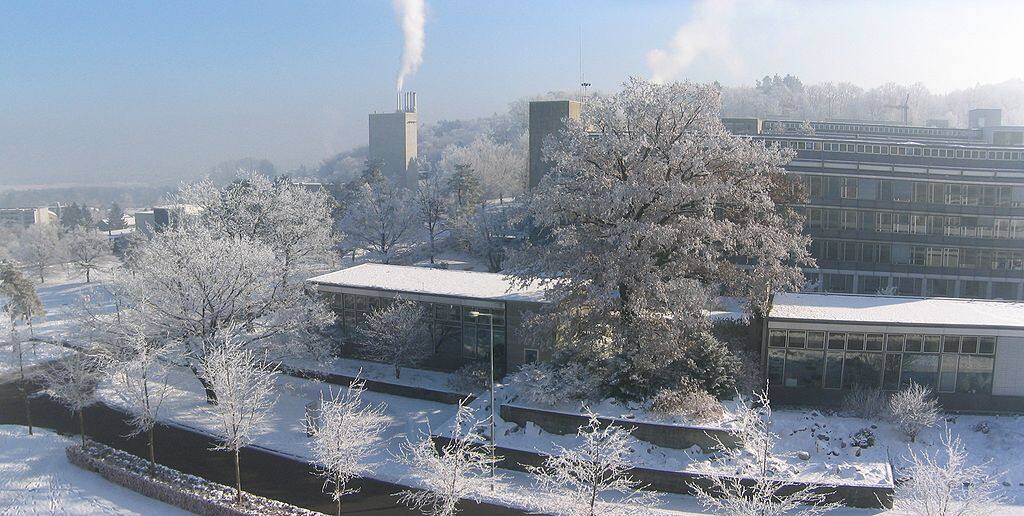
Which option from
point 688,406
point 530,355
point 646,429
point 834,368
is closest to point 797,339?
point 834,368

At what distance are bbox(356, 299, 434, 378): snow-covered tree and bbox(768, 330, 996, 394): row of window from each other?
13.0m

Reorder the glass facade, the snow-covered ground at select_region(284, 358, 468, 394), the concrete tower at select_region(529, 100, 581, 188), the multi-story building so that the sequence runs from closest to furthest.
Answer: the snow-covered ground at select_region(284, 358, 468, 394) < the glass facade < the multi-story building < the concrete tower at select_region(529, 100, 581, 188)

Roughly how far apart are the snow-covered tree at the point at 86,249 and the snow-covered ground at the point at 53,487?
34.4m

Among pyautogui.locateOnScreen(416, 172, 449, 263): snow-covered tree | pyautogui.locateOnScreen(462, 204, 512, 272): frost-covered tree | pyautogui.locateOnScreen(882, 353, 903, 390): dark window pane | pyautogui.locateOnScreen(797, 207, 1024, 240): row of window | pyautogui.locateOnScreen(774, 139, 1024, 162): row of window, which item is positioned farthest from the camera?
pyautogui.locateOnScreen(416, 172, 449, 263): snow-covered tree

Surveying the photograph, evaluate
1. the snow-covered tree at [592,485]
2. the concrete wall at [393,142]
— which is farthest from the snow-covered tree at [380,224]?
the concrete wall at [393,142]

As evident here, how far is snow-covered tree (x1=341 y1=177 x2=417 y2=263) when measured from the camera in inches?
2212

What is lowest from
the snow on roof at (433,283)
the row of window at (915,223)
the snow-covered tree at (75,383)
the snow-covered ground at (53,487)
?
the snow-covered ground at (53,487)

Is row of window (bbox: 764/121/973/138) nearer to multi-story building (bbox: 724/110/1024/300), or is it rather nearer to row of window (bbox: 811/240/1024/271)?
multi-story building (bbox: 724/110/1024/300)

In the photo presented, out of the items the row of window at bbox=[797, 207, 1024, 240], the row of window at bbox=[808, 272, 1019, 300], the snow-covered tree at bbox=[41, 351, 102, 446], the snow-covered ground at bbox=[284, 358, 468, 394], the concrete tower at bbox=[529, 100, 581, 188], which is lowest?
the snow-covered ground at bbox=[284, 358, 468, 394]

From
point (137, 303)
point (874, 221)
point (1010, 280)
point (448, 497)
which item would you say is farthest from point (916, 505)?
point (1010, 280)

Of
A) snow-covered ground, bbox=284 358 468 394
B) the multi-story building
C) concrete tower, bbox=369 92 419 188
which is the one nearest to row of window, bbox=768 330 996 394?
snow-covered ground, bbox=284 358 468 394

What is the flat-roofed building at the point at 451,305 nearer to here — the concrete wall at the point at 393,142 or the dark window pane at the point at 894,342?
the dark window pane at the point at 894,342

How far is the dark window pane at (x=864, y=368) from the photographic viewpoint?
23.8m

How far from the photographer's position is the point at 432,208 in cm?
6138
